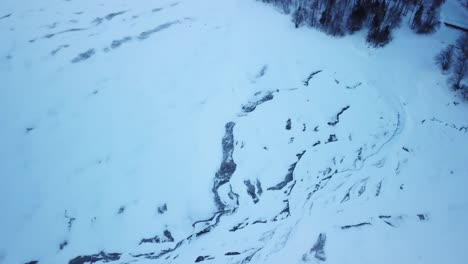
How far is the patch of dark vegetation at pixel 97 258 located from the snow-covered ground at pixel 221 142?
6 cm

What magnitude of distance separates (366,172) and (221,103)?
9.76 meters

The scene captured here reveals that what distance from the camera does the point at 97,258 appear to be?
59.7 ft

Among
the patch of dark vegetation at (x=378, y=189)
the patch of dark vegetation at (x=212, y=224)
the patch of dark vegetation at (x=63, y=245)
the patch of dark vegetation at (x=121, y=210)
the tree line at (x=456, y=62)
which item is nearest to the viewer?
the patch of dark vegetation at (x=63, y=245)

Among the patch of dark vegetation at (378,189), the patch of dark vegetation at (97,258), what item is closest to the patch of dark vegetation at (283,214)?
the patch of dark vegetation at (378,189)

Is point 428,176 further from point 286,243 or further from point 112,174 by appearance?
point 112,174

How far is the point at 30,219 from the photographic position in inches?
754

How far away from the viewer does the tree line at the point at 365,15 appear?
29.5 meters

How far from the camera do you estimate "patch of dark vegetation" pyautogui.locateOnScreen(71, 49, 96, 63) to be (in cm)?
2672

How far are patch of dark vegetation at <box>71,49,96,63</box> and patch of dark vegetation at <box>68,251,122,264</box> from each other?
47.2ft

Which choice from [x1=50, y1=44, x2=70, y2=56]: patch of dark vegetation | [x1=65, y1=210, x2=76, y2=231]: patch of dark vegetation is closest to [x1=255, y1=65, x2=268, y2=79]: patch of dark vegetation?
[x1=50, y1=44, x2=70, y2=56]: patch of dark vegetation

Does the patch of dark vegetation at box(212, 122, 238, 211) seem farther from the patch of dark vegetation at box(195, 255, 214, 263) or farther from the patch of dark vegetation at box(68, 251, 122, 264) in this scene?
the patch of dark vegetation at box(68, 251, 122, 264)

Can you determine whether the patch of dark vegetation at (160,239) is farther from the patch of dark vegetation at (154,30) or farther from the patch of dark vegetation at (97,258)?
the patch of dark vegetation at (154,30)

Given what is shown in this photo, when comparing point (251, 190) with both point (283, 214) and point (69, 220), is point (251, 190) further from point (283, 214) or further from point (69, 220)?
point (69, 220)

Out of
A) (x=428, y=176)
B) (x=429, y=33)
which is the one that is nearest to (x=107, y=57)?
(x=428, y=176)
